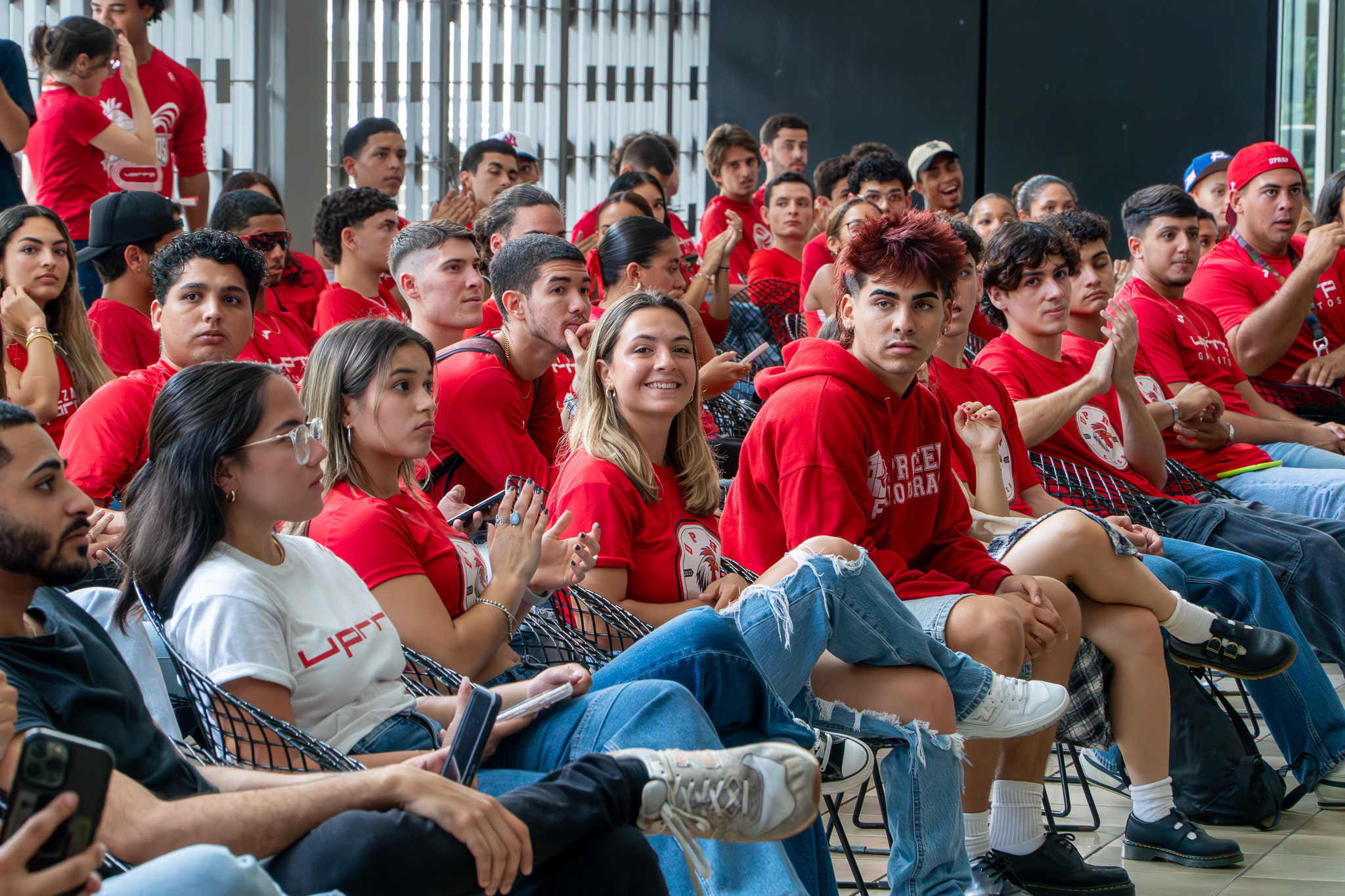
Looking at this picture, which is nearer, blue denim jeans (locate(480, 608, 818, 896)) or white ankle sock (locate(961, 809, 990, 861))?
blue denim jeans (locate(480, 608, 818, 896))

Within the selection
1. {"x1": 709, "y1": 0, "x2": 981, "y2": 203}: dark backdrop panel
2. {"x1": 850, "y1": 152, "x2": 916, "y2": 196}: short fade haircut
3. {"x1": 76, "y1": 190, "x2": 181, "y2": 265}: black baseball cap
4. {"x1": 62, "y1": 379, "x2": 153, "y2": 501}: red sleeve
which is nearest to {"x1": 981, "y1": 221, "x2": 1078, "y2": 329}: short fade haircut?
{"x1": 62, "y1": 379, "x2": 153, "y2": 501}: red sleeve

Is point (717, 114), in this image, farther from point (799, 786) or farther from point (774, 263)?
point (799, 786)

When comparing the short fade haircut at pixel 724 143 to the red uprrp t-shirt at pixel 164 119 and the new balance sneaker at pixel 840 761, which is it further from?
the new balance sneaker at pixel 840 761

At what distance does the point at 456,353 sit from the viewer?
3.40m

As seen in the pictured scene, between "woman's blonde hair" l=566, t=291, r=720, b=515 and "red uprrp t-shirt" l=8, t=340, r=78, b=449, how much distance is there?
1303 millimetres

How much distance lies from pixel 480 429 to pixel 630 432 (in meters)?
0.59

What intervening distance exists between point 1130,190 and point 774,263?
16.6 ft

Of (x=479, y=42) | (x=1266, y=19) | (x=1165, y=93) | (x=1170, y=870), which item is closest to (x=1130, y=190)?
(x=1165, y=93)

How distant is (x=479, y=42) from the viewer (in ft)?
28.0

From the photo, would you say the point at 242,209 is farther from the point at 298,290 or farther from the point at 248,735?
the point at 248,735

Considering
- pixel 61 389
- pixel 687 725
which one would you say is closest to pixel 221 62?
pixel 61 389

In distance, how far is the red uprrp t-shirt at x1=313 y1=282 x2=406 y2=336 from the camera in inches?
171

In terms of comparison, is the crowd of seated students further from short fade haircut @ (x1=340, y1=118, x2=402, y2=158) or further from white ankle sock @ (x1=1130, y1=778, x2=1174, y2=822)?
short fade haircut @ (x1=340, y1=118, x2=402, y2=158)

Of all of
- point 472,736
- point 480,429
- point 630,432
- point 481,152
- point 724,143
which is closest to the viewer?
point 472,736
